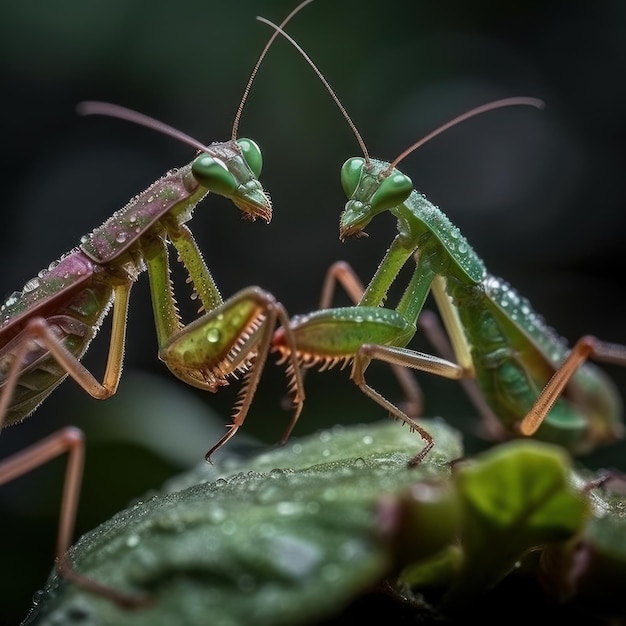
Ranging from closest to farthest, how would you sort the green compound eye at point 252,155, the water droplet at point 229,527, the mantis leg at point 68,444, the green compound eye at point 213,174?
1. the water droplet at point 229,527
2. the mantis leg at point 68,444
3. the green compound eye at point 213,174
4. the green compound eye at point 252,155

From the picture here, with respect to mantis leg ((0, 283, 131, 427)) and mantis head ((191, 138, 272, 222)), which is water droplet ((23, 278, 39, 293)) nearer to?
mantis leg ((0, 283, 131, 427))

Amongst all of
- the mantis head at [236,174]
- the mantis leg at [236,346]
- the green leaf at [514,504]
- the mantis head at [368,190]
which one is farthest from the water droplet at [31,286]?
the green leaf at [514,504]

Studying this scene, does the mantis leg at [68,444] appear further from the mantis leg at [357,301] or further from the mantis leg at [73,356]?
the mantis leg at [357,301]

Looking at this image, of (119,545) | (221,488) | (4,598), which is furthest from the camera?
(4,598)

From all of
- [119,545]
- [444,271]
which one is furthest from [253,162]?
[119,545]

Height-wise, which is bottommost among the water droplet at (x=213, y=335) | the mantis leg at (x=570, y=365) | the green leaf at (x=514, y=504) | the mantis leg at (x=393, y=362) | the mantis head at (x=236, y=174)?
the mantis leg at (x=570, y=365)

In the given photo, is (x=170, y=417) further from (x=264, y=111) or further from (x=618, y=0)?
(x=618, y=0)
